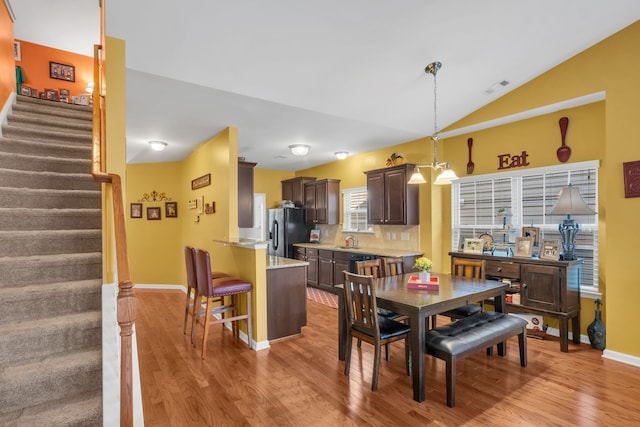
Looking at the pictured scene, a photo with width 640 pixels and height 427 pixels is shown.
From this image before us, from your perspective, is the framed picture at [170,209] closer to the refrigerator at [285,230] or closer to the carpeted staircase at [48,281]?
the refrigerator at [285,230]

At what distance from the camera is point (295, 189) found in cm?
762

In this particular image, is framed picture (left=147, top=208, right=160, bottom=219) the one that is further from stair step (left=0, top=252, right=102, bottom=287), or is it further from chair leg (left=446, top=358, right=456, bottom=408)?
chair leg (left=446, top=358, right=456, bottom=408)

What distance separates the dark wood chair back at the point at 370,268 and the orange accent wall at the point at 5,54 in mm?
4367

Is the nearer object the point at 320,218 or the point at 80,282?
the point at 80,282

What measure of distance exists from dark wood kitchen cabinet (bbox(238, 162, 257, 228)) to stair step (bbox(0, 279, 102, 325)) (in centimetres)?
271

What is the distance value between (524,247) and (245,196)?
3855 millimetres

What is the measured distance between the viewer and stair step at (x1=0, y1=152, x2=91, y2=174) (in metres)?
2.99

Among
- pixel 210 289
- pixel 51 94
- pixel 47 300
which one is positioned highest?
pixel 51 94

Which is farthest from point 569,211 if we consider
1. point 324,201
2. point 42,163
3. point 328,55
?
point 42,163

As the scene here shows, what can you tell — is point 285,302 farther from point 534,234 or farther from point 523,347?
point 534,234

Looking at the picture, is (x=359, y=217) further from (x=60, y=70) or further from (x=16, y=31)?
(x=16, y=31)

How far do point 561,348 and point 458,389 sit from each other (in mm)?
1626

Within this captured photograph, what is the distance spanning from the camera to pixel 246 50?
2.88m

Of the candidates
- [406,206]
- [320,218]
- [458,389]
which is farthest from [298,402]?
[320,218]
